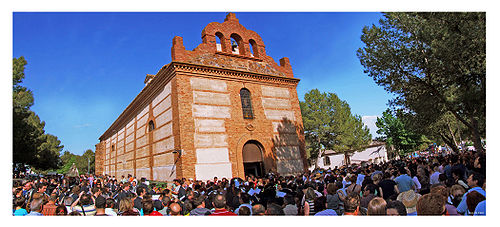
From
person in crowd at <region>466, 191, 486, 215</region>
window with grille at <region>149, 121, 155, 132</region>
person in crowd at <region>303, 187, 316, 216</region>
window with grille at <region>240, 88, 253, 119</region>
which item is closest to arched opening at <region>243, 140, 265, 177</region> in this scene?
window with grille at <region>240, 88, 253, 119</region>

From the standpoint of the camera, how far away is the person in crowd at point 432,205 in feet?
11.3

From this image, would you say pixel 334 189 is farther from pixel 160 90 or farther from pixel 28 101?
pixel 160 90

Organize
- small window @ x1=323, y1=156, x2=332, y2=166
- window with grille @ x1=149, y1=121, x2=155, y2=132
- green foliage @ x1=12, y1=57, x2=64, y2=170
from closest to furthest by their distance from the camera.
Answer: green foliage @ x1=12, y1=57, x2=64, y2=170 → window with grille @ x1=149, y1=121, x2=155, y2=132 → small window @ x1=323, y1=156, x2=332, y2=166

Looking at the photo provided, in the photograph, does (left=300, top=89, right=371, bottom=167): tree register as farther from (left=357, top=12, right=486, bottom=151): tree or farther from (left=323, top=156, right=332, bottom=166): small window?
(left=357, top=12, right=486, bottom=151): tree

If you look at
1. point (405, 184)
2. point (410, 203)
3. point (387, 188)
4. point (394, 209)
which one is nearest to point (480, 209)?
point (410, 203)

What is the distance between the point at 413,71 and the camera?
543 inches

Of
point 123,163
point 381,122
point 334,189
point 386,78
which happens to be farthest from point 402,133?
point 334,189

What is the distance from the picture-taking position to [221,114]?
53.7 feet

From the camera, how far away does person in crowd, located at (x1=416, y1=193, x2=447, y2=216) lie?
136 inches

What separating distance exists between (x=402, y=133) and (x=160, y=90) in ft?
147

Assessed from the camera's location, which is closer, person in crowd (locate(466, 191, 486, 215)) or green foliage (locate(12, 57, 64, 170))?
person in crowd (locate(466, 191, 486, 215))

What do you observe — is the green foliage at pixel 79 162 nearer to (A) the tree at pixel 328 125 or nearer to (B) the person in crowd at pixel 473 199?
(A) the tree at pixel 328 125

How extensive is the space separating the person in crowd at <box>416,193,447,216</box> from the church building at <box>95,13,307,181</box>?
12186mm

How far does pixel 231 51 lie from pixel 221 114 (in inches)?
188
